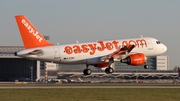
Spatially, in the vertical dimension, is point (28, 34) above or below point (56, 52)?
above

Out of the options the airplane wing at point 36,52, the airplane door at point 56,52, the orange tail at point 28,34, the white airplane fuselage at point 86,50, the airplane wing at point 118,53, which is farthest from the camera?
the airplane wing at point 118,53

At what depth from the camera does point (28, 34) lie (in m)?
82.1

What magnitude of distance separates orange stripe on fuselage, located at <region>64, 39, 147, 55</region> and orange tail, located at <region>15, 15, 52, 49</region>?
4179 millimetres

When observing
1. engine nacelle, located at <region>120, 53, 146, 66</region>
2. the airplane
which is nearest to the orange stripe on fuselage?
the airplane

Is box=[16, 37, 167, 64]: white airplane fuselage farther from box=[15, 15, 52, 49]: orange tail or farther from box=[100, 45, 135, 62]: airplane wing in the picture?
box=[15, 15, 52, 49]: orange tail

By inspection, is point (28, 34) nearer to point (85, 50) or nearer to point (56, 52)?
point (56, 52)

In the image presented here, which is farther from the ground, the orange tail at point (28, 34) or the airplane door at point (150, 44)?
the orange tail at point (28, 34)

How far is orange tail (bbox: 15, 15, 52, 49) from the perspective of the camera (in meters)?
81.8

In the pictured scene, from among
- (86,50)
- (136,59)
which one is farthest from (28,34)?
(136,59)

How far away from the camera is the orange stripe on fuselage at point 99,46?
83.8m

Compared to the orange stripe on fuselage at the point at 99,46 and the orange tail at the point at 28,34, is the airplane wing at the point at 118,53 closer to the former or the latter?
the orange stripe on fuselage at the point at 99,46

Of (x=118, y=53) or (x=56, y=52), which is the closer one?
(x=56, y=52)

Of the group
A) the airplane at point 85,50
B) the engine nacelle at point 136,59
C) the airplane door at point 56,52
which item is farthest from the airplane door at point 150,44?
the airplane door at point 56,52

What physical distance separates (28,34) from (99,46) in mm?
11591
